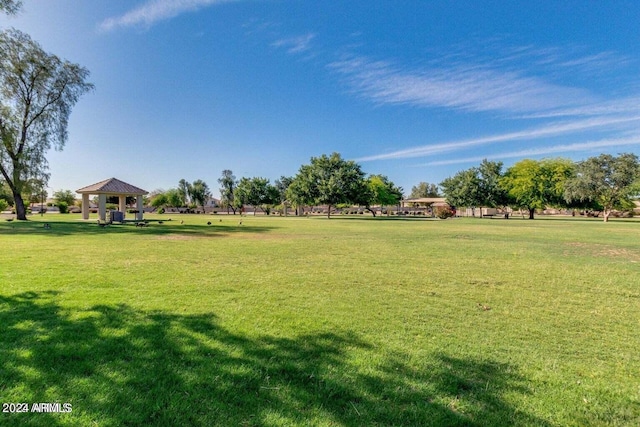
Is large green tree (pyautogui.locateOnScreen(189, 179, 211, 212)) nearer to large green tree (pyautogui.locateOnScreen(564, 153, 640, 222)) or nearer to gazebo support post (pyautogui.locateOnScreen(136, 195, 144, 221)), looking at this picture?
gazebo support post (pyautogui.locateOnScreen(136, 195, 144, 221))

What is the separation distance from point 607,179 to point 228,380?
60.2 m

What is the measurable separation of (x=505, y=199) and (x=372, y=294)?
65.8 m

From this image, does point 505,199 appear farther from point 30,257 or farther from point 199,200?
point 199,200

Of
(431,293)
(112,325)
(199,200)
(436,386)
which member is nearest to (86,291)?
(112,325)

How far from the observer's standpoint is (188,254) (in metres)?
10.9

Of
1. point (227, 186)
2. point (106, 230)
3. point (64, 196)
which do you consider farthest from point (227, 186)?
point (106, 230)

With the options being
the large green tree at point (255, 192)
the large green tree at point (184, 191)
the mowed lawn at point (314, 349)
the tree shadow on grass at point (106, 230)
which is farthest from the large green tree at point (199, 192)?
the mowed lawn at point (314, 349)

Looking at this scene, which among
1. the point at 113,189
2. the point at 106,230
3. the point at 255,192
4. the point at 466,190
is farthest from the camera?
the point at 255,192

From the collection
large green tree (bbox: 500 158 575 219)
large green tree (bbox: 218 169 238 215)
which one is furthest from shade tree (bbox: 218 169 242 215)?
large green tree (bbox: 500 158 575 219)

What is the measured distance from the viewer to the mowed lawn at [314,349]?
104 inches

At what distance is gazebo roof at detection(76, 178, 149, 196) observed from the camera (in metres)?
32.9

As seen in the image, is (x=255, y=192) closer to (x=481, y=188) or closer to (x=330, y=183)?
(x=330, y=183)

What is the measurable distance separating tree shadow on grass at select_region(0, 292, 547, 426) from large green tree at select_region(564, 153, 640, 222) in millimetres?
56127

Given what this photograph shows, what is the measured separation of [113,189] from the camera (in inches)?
1329
